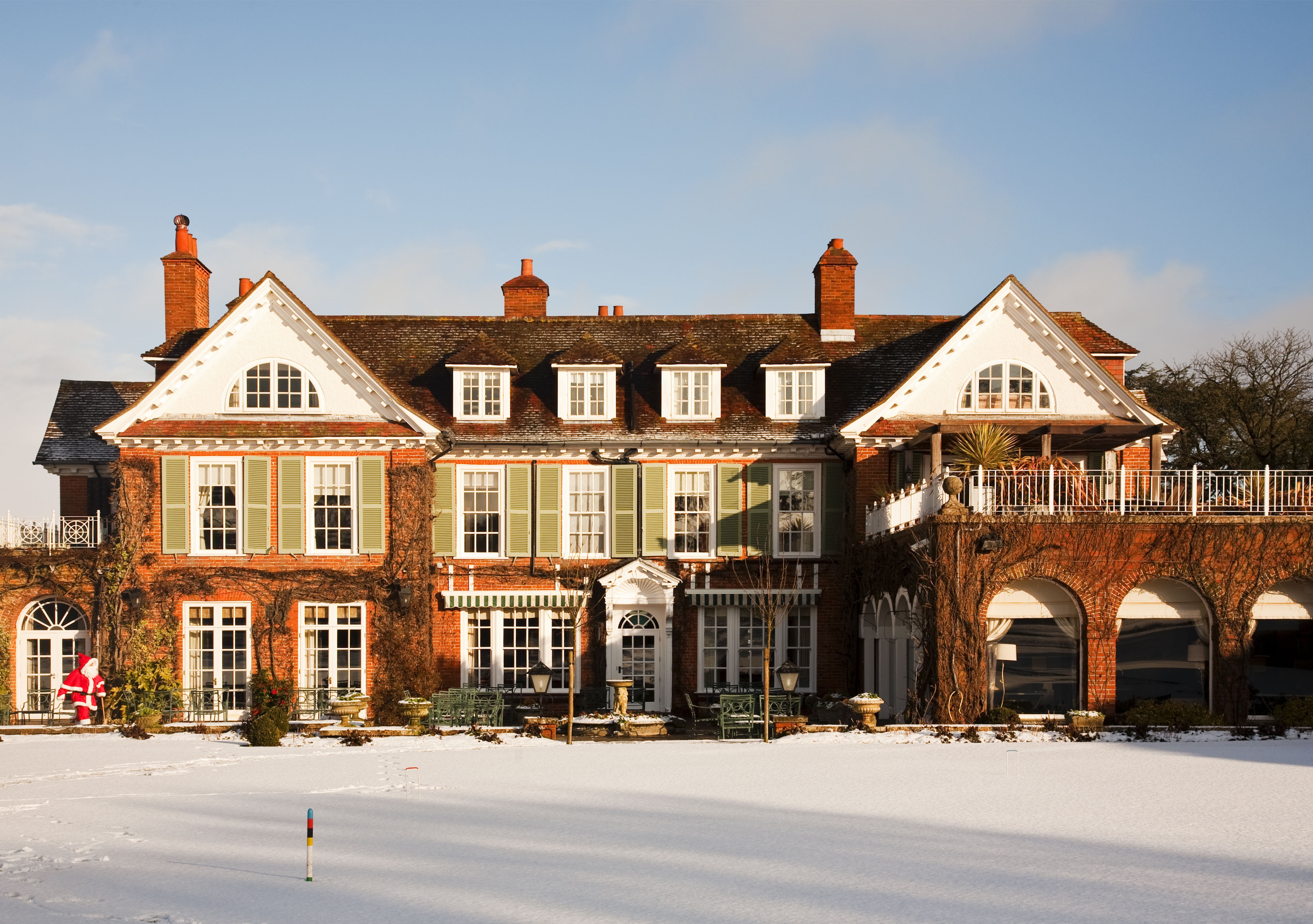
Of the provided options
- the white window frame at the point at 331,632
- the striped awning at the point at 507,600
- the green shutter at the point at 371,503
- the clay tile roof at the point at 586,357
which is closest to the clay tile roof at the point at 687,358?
the clay tile roof at the point at 586,357

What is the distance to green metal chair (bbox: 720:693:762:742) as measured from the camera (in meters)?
23.6

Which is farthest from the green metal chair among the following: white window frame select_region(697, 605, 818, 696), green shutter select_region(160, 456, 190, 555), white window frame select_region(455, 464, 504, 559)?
green shutter select_region(160, 456, 190, 555)

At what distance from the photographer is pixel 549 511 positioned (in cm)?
2905

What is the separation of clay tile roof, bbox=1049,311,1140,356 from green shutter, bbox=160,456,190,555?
67.3 ft

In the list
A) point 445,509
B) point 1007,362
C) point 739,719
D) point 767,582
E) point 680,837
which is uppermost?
point 1007,362

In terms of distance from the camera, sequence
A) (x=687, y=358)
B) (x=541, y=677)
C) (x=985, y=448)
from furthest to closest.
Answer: (x=687, y=358) → (x=541, y=677) → (x=985, y=448)

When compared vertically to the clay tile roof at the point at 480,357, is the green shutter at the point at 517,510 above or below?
below

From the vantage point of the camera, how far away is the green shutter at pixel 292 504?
1088 inches

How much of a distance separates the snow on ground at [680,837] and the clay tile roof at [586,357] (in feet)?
36.3

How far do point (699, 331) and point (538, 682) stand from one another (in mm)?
11116

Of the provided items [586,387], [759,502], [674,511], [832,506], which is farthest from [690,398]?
[832,506]

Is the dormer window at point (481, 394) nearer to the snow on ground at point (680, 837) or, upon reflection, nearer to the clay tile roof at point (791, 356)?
the clay tile roof at point (791, 356)

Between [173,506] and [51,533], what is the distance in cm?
317

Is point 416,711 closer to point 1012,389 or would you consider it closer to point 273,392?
point 273,392
